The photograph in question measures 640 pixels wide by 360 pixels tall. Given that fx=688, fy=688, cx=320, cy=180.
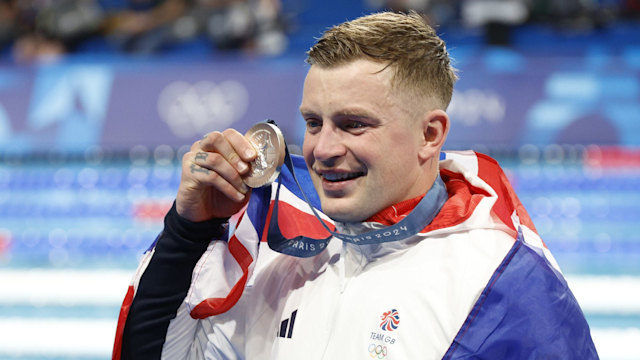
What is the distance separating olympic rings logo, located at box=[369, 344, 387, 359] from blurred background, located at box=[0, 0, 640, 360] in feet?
9.94

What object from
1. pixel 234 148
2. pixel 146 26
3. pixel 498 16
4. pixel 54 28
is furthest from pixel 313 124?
pixel 54 28

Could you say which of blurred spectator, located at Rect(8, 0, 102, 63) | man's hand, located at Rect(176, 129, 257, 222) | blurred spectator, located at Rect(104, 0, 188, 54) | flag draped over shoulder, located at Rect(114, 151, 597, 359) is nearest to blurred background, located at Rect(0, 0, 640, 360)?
blurred spectator, located at Rect(104, 0, 188, 54)

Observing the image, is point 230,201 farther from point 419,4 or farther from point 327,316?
point 419,4

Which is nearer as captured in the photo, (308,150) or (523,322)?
(523,322)

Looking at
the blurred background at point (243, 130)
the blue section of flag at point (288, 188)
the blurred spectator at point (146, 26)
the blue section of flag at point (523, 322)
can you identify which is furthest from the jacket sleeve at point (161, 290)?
the blurred spectator at point (146, 26)

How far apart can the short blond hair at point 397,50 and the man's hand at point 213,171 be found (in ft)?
0.68

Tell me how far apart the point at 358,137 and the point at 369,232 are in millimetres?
168

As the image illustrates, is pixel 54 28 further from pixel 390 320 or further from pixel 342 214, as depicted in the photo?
pixel 390 320

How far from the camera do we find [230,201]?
1.32 m

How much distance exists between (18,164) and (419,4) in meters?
3.63

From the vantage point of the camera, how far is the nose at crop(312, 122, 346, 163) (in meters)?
1.17

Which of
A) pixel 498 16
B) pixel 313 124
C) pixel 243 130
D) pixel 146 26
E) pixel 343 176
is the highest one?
pixel 146 26

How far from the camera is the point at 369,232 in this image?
1.20 m

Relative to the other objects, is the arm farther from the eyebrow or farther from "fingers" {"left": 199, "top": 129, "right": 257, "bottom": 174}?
the eyebrow
